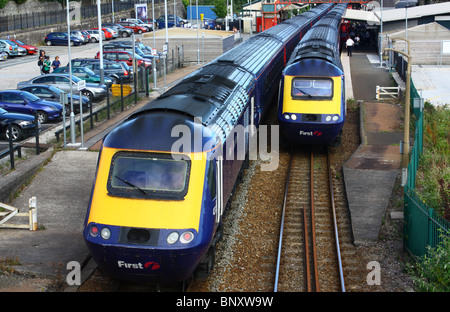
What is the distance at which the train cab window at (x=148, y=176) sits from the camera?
10016 mm

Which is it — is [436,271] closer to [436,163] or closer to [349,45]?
[436,163]

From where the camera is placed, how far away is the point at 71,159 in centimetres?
1898

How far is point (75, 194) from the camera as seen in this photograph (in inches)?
626

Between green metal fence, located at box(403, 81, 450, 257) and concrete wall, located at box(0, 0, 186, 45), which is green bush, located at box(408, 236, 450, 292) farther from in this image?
concrete wall, located at box(0, 0, 186, 45)

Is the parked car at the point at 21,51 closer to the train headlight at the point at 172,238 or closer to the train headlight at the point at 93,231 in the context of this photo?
the train headlight at the point at 93,231

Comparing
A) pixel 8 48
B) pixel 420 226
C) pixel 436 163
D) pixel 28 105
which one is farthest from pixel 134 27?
pixel 420 226

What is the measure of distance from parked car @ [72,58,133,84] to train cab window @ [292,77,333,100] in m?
17.9

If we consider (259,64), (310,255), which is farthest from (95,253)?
(259,64)

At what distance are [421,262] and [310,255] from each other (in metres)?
2.11

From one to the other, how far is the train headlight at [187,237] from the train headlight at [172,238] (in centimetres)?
8

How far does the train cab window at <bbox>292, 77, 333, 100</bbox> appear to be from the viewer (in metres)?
18.4

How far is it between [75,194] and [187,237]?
6.84m

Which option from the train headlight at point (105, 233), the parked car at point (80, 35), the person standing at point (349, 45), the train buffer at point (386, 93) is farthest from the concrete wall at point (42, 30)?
the train headlight at point (105, 233)
